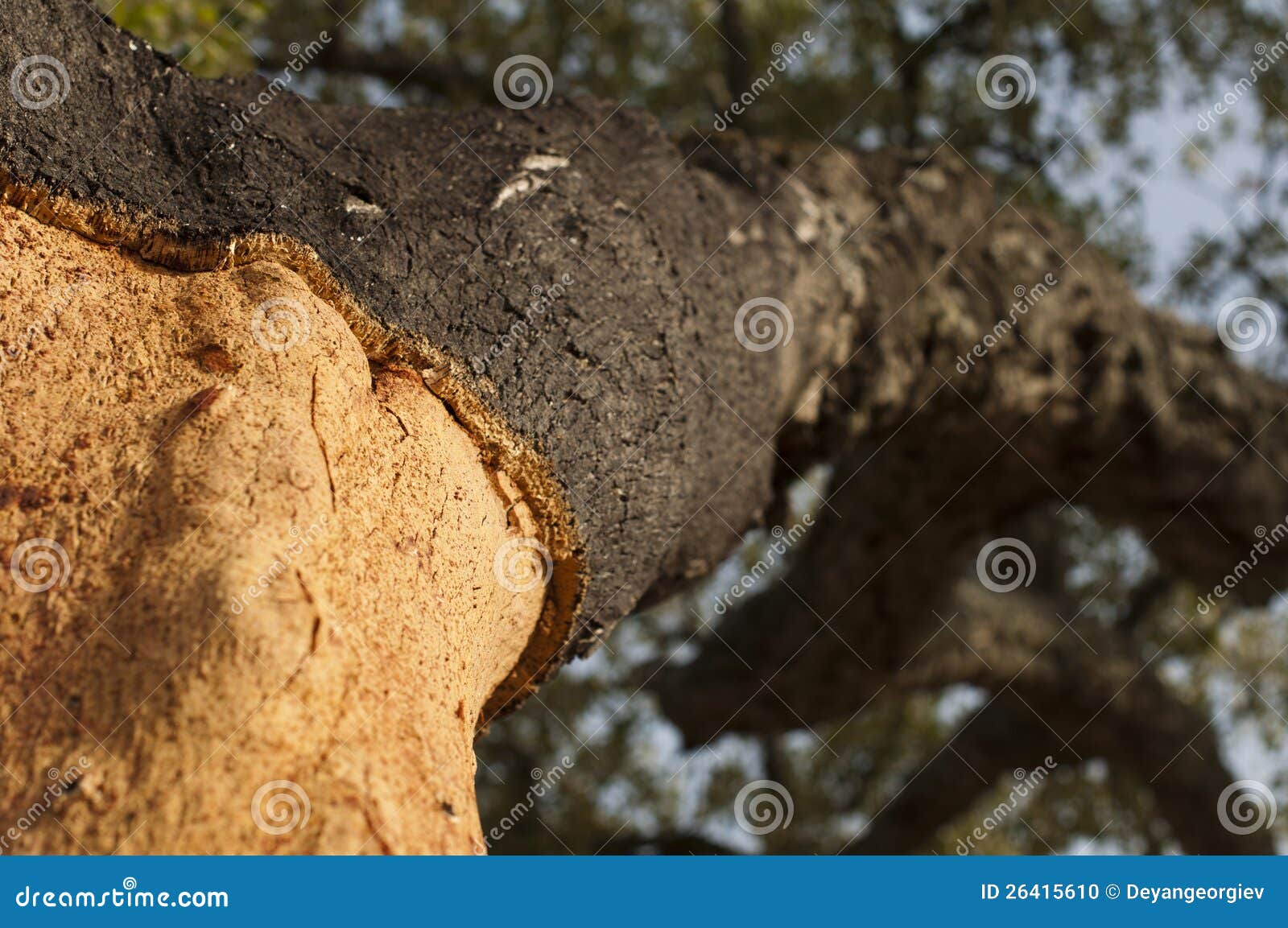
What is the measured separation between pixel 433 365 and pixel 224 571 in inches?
29.4

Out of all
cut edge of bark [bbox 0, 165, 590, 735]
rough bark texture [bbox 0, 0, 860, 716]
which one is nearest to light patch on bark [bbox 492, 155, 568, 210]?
rough bark texture [bbox 0, 0, 860, 716]

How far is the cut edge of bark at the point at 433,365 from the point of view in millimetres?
1938

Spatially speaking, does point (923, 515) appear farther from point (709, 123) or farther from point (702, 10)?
point (702, 10)

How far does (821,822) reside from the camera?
9.21 meters

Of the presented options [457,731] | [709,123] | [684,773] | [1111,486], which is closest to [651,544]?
[457,731]

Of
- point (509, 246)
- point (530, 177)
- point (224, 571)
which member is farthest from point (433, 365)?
point (224, 571)

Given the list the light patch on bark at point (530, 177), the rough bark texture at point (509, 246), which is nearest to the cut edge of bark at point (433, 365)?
the rough bark texture at point (509, 246)

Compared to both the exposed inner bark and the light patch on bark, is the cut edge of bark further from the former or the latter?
the light patch on bark

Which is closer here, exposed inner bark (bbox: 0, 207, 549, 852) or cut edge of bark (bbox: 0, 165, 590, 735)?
exposed inner bark (bbox: 0, 207, 549, 852)

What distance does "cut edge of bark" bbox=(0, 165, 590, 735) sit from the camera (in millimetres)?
1938

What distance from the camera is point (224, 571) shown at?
1.54m

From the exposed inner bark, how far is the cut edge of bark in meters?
0.03

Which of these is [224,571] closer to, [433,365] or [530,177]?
[433,365]

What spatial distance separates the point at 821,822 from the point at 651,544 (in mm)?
7198
